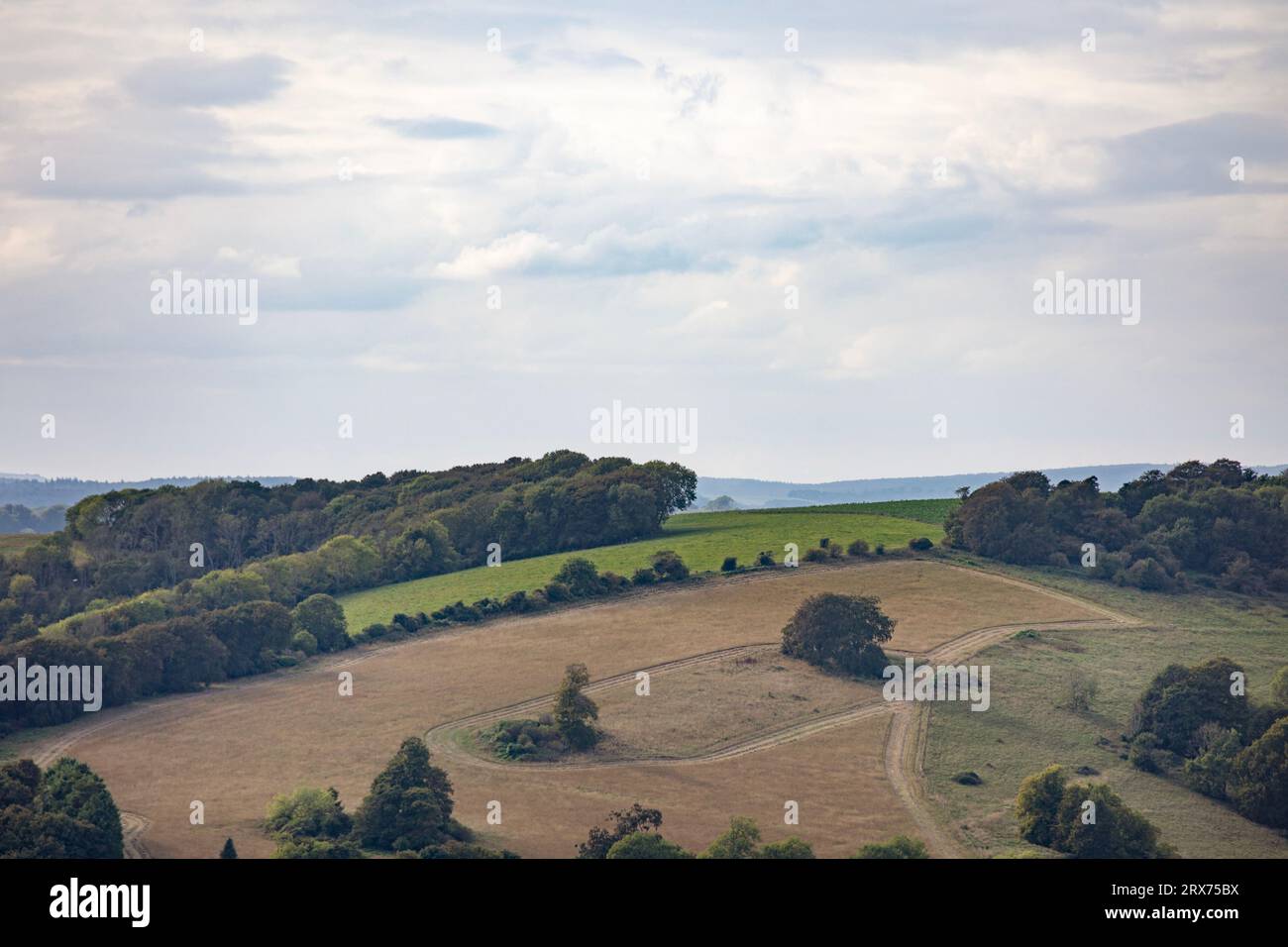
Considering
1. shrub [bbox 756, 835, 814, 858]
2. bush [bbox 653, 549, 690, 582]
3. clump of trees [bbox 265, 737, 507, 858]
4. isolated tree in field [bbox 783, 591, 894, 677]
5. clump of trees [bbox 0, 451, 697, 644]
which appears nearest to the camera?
shrub [bbox 756, 835, 814, 858]

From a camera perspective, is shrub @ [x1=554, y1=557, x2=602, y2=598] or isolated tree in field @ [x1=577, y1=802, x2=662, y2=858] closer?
isolated tree in field @ [x1=577, y1=802, x2=662, y2=858]

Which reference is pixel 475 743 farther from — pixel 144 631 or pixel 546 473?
pixel 546 473

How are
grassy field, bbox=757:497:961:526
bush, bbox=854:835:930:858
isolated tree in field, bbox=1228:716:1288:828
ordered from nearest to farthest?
bush, bbox=854:835:930:858, isolated tree in field, bbox=1228:716:1288:828, grassy field, bbox=757:497:961:526

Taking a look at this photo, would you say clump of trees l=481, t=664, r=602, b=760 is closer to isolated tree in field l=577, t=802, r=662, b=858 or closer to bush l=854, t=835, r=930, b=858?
isolated tree in field l=577, t=802, r=662, b=858

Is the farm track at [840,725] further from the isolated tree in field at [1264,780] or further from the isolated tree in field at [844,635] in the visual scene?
the isolated tree in field at [1264,780]

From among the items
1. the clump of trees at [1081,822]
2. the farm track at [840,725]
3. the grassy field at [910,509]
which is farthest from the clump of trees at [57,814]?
the grassy field at [910,509]

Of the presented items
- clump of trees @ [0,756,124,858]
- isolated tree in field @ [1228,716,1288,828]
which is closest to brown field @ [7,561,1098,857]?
clump of trees @ [0,756,124,858]

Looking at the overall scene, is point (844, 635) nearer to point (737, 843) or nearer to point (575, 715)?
point (575, 715)
